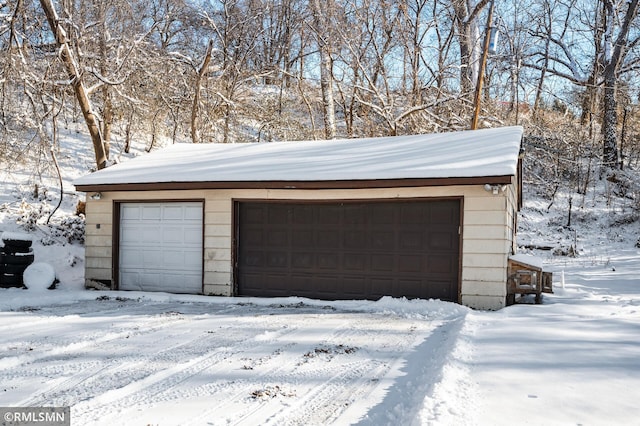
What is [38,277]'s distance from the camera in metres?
9.26

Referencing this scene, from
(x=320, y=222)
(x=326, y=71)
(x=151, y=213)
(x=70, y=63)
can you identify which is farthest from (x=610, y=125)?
(x=70, y=63)

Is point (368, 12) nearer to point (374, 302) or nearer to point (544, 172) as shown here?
point (544, 172)

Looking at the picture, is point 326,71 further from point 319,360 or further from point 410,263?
point 319,360

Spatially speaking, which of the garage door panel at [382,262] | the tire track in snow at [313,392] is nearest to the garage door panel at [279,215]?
the garage door panel at [382,262]

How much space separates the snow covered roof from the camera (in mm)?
7973

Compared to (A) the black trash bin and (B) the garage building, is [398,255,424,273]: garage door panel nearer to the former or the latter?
(B) the garage building

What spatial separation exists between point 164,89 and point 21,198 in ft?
18.4

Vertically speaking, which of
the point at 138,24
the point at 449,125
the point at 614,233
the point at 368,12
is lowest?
the point at 614,233

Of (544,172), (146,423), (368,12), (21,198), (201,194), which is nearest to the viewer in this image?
(146,423)

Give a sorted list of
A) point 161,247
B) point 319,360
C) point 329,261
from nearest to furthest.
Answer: point 319,360, point 329,261, point 161,247

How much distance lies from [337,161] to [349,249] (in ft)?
5.78

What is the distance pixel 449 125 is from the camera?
671 inches

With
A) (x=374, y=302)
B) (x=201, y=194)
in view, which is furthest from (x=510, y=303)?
(x=201, y=194)

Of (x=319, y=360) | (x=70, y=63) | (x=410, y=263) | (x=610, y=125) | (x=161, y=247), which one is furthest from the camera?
(x=610, y=125)
